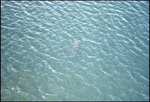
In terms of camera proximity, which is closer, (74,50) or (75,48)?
(74,50)

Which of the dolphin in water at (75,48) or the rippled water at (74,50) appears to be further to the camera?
the dolphin in water at (75,48)

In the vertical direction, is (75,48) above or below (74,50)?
above

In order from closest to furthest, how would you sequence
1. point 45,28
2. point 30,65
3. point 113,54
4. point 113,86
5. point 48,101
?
point 48,101 → point 113,86 → point 30,65 → point 113,54 → point 45,28

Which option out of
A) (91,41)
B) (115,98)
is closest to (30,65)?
(91,41)

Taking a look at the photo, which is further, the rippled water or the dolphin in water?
the dolphin in water

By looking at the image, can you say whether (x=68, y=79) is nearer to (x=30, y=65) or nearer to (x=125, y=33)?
(x=30, y=65)

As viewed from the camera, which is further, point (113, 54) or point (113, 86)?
point (113, 54)

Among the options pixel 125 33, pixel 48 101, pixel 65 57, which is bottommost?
pixel 48 101

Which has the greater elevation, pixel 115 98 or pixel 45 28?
pixel 45 28
